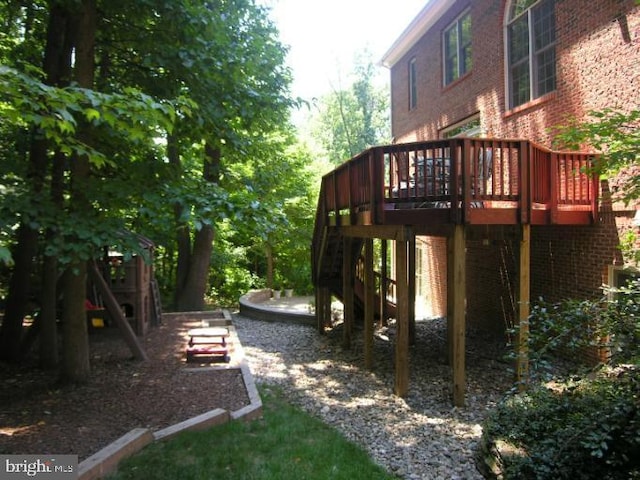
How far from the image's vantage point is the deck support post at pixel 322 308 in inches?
469

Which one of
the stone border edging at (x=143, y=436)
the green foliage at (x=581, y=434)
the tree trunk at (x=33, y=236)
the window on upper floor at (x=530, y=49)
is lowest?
the stone border edging at (x=143, y=436)

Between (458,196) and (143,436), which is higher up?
(458,196)

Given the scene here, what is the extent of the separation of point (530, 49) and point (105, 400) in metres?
9.46

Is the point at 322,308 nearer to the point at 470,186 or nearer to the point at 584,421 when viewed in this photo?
the point at 470,186

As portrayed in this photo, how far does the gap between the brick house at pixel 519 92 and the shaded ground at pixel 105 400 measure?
194 inches

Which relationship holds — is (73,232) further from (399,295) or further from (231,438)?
(399,295)

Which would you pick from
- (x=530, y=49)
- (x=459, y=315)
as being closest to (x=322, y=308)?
(x=459, y=315)

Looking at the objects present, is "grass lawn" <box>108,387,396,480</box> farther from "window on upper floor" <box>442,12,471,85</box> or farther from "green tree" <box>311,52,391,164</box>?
"green tree" <box>311,52,391,164</box>

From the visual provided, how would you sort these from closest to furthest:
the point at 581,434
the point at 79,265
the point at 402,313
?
the point at 581,434 → the point at 79,265 → the point at 402,313

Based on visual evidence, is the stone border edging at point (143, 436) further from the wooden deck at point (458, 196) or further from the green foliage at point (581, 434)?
the green foliage at point (581, 434)

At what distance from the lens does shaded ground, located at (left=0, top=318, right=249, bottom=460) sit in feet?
15.3

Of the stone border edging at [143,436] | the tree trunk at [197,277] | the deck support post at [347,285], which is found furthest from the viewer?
the tree trunk at [197,277]

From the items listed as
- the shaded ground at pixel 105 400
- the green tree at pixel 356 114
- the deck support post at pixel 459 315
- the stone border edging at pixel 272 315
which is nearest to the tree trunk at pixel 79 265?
the shaded ground at pixel 105 400

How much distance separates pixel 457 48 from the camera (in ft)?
39.4
